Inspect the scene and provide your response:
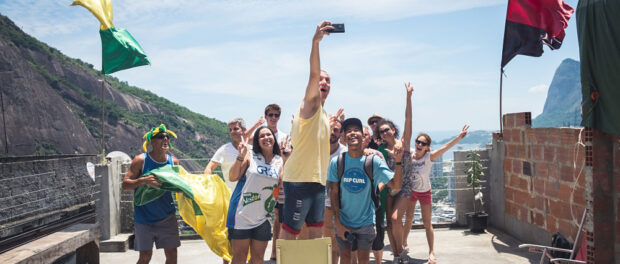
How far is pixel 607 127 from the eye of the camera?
498 centimetres

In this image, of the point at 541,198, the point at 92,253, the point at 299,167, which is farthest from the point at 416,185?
the point at 92,253

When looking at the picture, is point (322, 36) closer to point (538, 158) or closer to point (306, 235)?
point (306, 235)

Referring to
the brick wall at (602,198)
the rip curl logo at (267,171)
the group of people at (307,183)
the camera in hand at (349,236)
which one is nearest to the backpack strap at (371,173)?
the group of people at (307,183)

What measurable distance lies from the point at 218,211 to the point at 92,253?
71.9 inches

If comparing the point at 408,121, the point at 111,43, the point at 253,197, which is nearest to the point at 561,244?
the point at 408,121

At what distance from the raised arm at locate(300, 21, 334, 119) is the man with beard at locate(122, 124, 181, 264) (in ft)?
6.88

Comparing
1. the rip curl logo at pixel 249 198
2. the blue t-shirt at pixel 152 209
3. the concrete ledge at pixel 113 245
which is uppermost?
the rip curl logo at pixel 249 198

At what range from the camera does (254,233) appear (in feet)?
16.0

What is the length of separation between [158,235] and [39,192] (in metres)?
12.4

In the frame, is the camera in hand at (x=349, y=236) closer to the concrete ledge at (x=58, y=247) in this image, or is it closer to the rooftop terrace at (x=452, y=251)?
the rooftop terrace at (x=452, y=251)

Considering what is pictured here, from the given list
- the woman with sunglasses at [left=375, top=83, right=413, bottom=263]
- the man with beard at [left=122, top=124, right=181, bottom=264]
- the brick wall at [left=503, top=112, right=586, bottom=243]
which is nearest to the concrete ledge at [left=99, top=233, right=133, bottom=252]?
the man with beard at [left=122, top=124, right=181, bottom=264]

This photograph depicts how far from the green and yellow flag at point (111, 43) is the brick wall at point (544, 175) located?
687 cm

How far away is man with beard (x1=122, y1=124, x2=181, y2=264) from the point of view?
5.29 metres

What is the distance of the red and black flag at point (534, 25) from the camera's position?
8.13 m
